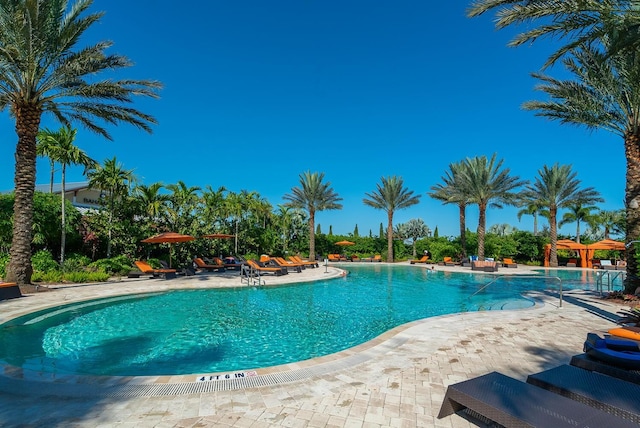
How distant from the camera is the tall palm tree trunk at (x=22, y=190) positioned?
11562mm

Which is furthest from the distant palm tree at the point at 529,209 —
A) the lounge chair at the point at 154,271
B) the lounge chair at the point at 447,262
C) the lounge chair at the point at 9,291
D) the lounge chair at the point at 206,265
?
the lounge chair at the point at 9,291

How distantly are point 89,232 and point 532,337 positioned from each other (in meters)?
20.1

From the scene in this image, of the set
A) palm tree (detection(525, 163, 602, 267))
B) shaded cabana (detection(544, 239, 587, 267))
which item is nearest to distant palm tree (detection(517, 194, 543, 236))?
palm tree (detection(525, 163, 602, 267))

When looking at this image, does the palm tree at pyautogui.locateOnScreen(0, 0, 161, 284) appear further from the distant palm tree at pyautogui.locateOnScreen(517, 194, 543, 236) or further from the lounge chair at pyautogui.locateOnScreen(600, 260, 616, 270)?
the lounge chair at pyautogui.locateOnScreen(600, 260, 616, 270)

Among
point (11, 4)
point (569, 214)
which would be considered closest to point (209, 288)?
point (11, 4)

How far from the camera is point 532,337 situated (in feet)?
21.7

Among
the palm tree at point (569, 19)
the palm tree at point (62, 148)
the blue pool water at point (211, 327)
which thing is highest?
the palm tree at point (569, 19)

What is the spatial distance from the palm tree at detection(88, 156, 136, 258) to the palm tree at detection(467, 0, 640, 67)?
17.3 metres

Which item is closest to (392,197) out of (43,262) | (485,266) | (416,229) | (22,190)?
(485,266)

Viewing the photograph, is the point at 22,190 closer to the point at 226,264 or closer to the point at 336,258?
the point at 226,264

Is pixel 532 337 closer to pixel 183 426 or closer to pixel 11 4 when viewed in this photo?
Result: pixel 183 426

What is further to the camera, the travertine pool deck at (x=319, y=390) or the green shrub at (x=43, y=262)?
the green shrub at (x=43, y=262)

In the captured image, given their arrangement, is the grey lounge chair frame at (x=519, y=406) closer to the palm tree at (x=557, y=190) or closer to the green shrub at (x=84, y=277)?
the green shrub at (x=84, y=277)

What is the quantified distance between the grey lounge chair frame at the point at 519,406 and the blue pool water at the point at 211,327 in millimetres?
3636
